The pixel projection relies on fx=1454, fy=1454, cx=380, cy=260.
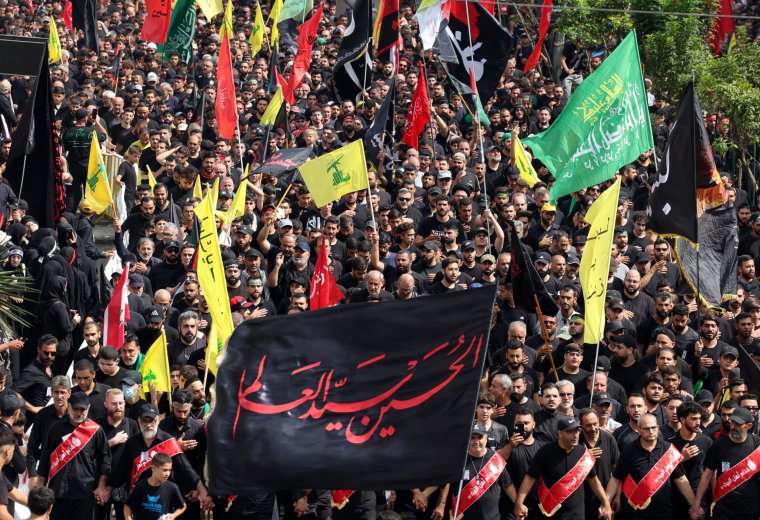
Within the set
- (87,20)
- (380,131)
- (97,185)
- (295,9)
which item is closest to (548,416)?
(380,131)

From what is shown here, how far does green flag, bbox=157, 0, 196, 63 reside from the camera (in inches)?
893

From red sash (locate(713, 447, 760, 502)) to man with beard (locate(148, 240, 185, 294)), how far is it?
20.8 feet

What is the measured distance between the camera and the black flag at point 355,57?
1938cm

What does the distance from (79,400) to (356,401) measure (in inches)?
192

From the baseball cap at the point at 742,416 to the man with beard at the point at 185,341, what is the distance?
4.82m

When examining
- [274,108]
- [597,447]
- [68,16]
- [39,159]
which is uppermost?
[68,16]

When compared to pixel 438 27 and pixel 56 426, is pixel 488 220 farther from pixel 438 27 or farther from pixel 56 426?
pixel 56 426

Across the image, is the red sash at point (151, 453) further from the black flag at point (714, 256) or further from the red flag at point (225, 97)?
the red flag at point (225, 97)

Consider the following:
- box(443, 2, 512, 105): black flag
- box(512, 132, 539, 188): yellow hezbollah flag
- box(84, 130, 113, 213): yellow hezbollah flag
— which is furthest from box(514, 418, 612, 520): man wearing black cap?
box(84, 130, 113, 213): yellow hezbollah flag

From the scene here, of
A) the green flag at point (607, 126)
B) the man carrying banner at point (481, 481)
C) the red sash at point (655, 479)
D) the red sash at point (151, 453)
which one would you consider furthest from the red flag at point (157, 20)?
the red sash at point (655, 479)

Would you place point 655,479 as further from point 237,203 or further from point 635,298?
point 237,203

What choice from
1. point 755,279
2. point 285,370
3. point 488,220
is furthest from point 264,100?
point 285,370

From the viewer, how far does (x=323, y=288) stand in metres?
13.9

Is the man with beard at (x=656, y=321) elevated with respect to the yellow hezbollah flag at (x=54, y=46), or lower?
lower
